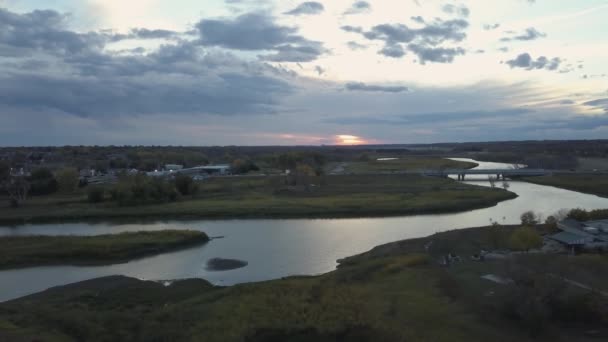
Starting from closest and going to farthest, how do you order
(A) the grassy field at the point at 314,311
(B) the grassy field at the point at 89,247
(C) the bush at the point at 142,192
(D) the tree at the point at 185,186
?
1. (A) the grassy field at the point at 314,311
2. (B) the grassy field at the point at 89,247
3. (C) the bush at the point at 142,192
4. (D) the tree at the point at 185,186

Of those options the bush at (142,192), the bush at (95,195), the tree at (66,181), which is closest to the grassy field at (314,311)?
the bush at (142,192)

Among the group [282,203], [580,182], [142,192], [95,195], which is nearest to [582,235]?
[282,203]

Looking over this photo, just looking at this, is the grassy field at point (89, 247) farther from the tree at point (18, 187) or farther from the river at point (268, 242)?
the tree at point (18, 187)

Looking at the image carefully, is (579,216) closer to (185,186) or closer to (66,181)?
(185,186)

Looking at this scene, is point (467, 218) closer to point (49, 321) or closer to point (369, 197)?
point (369, 197)

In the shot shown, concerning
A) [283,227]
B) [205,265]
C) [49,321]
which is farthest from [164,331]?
[283,227]
